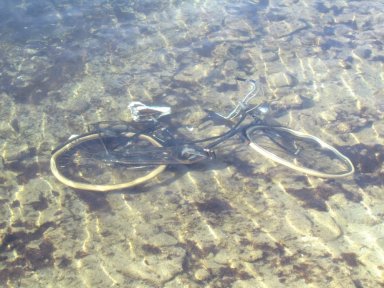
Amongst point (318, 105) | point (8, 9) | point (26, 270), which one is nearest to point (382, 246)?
point (318, 105)

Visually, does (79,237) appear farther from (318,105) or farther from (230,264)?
(318,105)

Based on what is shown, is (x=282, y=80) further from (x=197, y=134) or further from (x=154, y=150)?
(x=154, y=150)

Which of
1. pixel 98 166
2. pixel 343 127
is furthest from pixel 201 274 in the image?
pixel 343 127

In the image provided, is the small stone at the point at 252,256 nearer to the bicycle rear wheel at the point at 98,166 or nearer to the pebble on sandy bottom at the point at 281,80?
the bicycle rear wheel at the point at 98,166

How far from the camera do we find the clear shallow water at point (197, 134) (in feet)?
12.5

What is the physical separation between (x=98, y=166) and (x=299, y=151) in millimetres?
2902

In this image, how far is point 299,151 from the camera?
217 inches

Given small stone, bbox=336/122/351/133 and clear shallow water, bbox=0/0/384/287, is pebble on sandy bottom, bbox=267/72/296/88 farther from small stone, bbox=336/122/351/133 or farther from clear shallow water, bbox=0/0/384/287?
small stone, bbox=336/122/351/133

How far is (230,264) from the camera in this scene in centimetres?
380

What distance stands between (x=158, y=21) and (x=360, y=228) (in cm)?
725

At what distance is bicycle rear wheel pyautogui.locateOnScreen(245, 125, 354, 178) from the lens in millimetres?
5062

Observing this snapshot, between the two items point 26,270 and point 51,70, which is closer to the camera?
point 26,270

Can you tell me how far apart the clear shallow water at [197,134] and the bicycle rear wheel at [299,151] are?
0.17 meters

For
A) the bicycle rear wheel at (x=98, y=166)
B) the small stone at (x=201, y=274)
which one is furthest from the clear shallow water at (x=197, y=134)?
the bicycle rear wheel at (x=98, y=166)
